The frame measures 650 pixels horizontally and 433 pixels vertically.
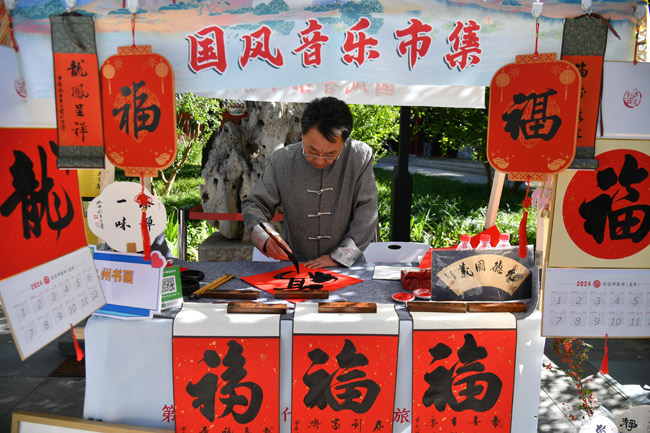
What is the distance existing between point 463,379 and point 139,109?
6.17 feet

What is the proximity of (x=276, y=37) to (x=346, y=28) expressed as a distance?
1.04 feet

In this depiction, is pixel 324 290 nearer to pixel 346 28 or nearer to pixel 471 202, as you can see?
pixel 346 28

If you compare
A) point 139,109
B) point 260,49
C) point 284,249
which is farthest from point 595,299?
point 139,109

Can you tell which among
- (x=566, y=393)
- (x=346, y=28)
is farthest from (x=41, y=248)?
(x=566, y=393)

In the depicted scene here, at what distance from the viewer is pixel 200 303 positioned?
7.41 ft

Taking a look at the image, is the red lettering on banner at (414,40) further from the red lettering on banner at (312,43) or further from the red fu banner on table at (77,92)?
the red fu banner on table at (77,92)

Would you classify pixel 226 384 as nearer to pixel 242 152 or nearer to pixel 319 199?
pixel 319 199

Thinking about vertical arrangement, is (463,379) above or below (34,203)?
below

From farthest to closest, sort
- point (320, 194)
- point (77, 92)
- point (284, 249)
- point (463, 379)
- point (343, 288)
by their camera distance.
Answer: point (320, 194)
point (284, 249)
point (343, 288)
point (463, 379)
point (77, 92)

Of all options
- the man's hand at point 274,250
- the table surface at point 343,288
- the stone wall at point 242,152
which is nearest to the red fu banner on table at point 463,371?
the table surface at point 343,288

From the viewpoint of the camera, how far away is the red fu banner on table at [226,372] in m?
2.06

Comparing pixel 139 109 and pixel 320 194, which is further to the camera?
pixel 320 194

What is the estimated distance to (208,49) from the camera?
2109 millimetres

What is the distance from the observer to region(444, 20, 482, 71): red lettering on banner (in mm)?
2112
